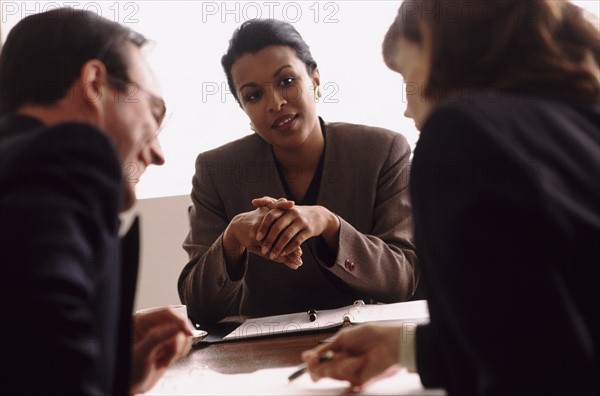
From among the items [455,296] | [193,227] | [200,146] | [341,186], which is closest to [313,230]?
[341,186]

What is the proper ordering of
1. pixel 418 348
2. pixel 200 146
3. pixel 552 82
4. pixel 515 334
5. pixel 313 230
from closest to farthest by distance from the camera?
pixel 515 334 < pixel 552 82 < pixel 418 348 < pixel 313 230 < pixel 200 146

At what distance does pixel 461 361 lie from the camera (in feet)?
2.90

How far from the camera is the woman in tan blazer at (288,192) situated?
78.4 inches

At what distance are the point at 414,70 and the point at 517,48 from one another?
21 cm

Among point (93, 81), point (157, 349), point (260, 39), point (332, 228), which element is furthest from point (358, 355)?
point (260, 39)

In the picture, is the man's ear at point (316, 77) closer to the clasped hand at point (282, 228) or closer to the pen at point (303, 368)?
the clasped hand at point (282, 228)

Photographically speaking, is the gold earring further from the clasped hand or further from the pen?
the pen

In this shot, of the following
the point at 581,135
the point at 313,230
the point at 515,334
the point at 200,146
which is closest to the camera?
the point at 515,334

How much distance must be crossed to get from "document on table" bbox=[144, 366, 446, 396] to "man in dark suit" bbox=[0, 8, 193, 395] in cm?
→ 30

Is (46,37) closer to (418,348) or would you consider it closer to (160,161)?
(160,161)

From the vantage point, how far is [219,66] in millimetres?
3359

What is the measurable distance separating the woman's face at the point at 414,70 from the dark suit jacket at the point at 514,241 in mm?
264

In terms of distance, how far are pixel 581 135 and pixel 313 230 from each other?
1037mm

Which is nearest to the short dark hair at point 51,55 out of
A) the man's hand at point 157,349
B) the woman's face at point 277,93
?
the man's hand at point 157,349
